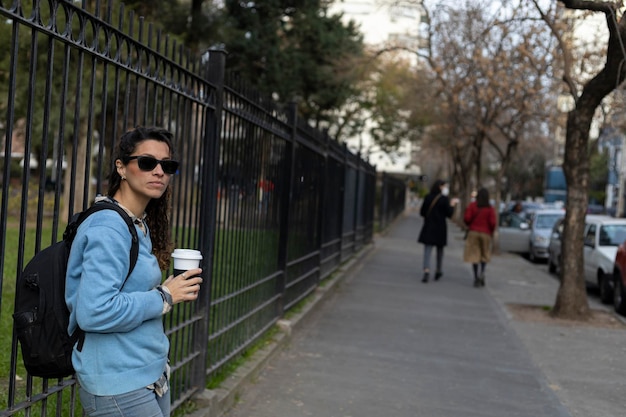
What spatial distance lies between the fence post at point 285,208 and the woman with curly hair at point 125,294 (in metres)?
5.36

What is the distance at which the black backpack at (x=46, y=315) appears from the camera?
2.58 meters

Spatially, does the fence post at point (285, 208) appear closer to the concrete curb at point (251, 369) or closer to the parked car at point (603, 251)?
the concrete curb at point (251, 369)

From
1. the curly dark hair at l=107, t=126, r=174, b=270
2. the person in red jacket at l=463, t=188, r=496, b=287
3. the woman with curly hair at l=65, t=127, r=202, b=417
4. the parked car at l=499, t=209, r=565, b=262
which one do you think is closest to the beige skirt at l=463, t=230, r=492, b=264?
the person in red jacket at l=463, t=188, r=496, b=287

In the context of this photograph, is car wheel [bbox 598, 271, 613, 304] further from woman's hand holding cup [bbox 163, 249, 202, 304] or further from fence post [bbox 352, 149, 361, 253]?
woman's hand holding cup [bbox 163, 249, 202, 304]

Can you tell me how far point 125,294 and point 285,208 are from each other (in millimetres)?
5805

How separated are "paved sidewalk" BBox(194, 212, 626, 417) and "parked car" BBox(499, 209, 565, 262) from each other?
31.6 ft

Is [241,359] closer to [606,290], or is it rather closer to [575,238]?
[575,238]

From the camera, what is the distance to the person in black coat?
581 inches

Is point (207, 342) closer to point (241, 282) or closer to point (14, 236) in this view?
point (241, 282)

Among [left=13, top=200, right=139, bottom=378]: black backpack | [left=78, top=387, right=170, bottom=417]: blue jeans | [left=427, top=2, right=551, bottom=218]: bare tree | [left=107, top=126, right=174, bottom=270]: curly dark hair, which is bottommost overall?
[left=78, top=387, right=170, bottom=417]: blue jeans

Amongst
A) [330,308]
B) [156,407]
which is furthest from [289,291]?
[156,407]

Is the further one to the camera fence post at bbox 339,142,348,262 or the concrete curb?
fence post at bbox 339,142,348,262

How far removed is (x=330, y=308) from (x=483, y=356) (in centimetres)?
308

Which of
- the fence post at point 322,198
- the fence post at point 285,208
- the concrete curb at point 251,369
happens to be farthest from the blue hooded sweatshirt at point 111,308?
the fence post at point 322,198
